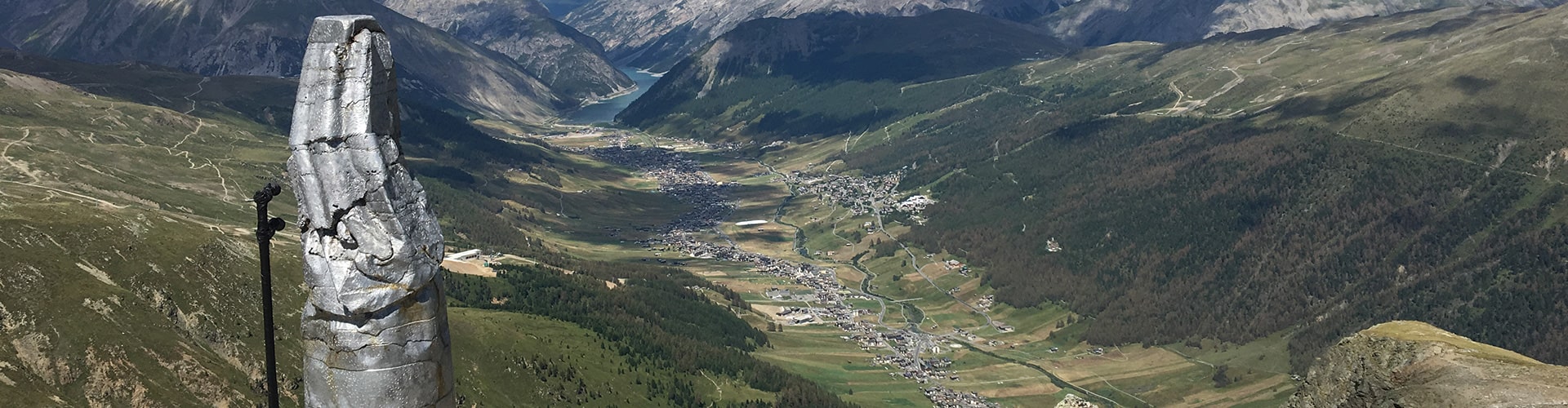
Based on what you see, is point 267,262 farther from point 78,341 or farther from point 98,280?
point 98,280

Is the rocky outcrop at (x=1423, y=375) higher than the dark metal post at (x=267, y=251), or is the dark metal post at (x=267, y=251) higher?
the dark metal post at (x=267, y=251)

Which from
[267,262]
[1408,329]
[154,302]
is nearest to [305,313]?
[267,262]

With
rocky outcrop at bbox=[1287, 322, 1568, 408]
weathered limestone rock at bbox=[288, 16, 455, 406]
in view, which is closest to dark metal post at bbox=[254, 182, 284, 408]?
weathered limestone rock at bbox=[288, 16, 455, 406]

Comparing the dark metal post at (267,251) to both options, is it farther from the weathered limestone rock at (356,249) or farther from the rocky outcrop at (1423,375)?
the rocky outcrop at (1423,375)

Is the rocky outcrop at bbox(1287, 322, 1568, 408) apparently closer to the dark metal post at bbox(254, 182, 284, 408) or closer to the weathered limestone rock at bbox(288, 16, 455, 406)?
the weathered limestone rock at bbox(288, 16, 455, 406)

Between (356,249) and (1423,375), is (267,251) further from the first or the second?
(1423,375)

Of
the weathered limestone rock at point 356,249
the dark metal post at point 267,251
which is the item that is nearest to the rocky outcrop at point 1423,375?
the weathered limestone rock at point 356,249
